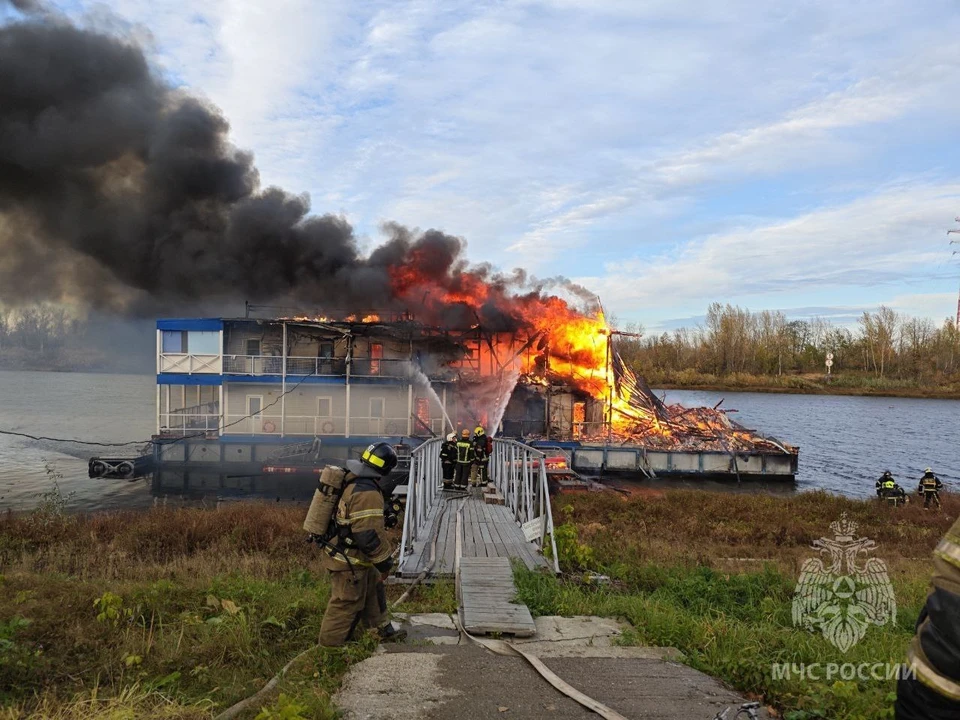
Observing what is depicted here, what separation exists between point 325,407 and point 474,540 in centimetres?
1974

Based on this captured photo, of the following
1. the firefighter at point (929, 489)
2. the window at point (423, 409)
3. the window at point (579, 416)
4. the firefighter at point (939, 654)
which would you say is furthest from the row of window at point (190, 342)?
the firefighter at point (939, 654)

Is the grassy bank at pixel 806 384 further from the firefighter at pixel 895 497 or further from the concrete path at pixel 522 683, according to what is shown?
the concrete path at pixel 522 683

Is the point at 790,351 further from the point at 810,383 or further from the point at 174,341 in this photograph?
the point at 174,341

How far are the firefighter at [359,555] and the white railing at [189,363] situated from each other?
77.1 ft

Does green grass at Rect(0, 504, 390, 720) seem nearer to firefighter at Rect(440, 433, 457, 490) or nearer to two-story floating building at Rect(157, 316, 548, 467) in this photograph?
firefighter at Rect(440, 433, 457, 490)

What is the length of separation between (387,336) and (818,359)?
9943 cm

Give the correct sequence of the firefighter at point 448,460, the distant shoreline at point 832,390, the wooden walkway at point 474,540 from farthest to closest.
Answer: the distant shoreline at point 832,390, the firefighter at point 448,460, the wooden walkway at point 474,540

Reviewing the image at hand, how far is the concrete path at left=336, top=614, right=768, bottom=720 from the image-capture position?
4.54 m

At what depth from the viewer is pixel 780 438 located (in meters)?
48.9

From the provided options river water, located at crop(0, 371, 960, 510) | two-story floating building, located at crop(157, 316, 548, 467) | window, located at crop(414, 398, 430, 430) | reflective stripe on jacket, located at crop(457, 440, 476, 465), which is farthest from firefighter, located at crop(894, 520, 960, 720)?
window, located at crop(414, 398, 430, 430)

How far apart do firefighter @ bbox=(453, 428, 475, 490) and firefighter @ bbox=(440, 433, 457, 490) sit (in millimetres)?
437

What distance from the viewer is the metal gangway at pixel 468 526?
934 cm

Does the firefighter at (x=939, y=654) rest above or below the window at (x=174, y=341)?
below

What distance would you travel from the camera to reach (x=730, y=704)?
469 cm
